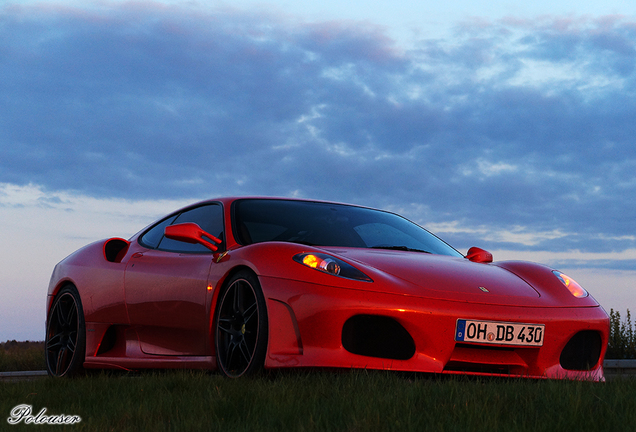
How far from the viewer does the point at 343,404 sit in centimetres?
323

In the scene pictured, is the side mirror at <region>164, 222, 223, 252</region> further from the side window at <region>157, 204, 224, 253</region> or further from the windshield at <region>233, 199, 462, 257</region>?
the windshield at <region>233, 199, 462, 257</region>

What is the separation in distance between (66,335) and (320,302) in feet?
11.8

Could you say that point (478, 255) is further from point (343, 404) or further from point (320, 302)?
point (343, 404)

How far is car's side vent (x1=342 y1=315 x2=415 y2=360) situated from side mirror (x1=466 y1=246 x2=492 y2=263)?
5.79 ft

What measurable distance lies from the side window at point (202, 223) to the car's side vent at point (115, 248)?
598mm

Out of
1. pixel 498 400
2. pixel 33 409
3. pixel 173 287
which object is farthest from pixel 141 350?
pixel 498 400

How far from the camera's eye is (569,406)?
10.4 feet

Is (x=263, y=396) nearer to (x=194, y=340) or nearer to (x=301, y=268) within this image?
(x=301, y=268)

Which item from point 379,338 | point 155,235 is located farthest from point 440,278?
point 155,235

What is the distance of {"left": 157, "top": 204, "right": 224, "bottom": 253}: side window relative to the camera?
556 cm

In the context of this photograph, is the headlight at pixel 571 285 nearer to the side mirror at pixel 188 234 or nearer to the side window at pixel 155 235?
the side mirror at pixel 188 234

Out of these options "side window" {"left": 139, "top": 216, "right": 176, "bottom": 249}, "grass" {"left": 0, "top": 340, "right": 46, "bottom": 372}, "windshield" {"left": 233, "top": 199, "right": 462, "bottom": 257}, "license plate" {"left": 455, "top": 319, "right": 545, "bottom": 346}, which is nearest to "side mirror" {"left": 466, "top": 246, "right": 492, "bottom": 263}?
"windshield" {"left": 233, "top": 199, "right": 462, "bottom": 257}

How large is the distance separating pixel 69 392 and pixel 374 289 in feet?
6.48

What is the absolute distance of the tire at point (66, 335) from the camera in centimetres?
651
